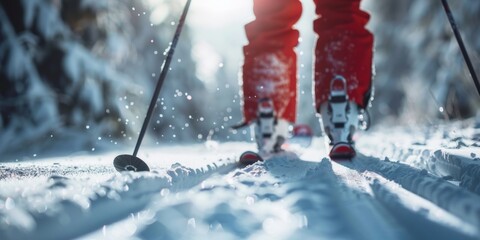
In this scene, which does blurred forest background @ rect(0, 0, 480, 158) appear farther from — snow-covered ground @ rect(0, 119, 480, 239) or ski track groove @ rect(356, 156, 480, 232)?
snow-covered ground @ rect(0, 119, 480, 239)

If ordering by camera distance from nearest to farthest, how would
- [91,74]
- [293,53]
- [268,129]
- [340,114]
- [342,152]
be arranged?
[342,152] → [340,114] → [268,129] → [293,53] → [91,74]

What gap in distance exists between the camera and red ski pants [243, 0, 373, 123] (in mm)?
2248

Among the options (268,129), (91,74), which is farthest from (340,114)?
(91,74)

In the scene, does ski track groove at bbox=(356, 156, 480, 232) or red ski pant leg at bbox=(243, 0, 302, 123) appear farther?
red ski pant leg at bbox=(243, 0, 302, 123)

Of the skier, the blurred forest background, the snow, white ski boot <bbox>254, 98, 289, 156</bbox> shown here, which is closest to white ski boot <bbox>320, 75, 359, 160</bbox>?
the skier

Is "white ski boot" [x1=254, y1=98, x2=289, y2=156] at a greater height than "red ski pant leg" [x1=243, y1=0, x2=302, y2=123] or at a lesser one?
lesser

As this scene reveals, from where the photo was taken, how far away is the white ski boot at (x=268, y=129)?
2.47 metres

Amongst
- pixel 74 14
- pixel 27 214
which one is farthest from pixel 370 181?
pixel 74 14

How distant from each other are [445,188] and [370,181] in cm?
32

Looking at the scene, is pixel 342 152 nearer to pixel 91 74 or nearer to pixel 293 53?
pixel 293 53

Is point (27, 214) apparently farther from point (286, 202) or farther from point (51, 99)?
point (51, 99)

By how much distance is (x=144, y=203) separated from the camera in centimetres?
110

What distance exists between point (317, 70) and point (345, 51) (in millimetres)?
166

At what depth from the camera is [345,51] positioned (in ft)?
7.34
